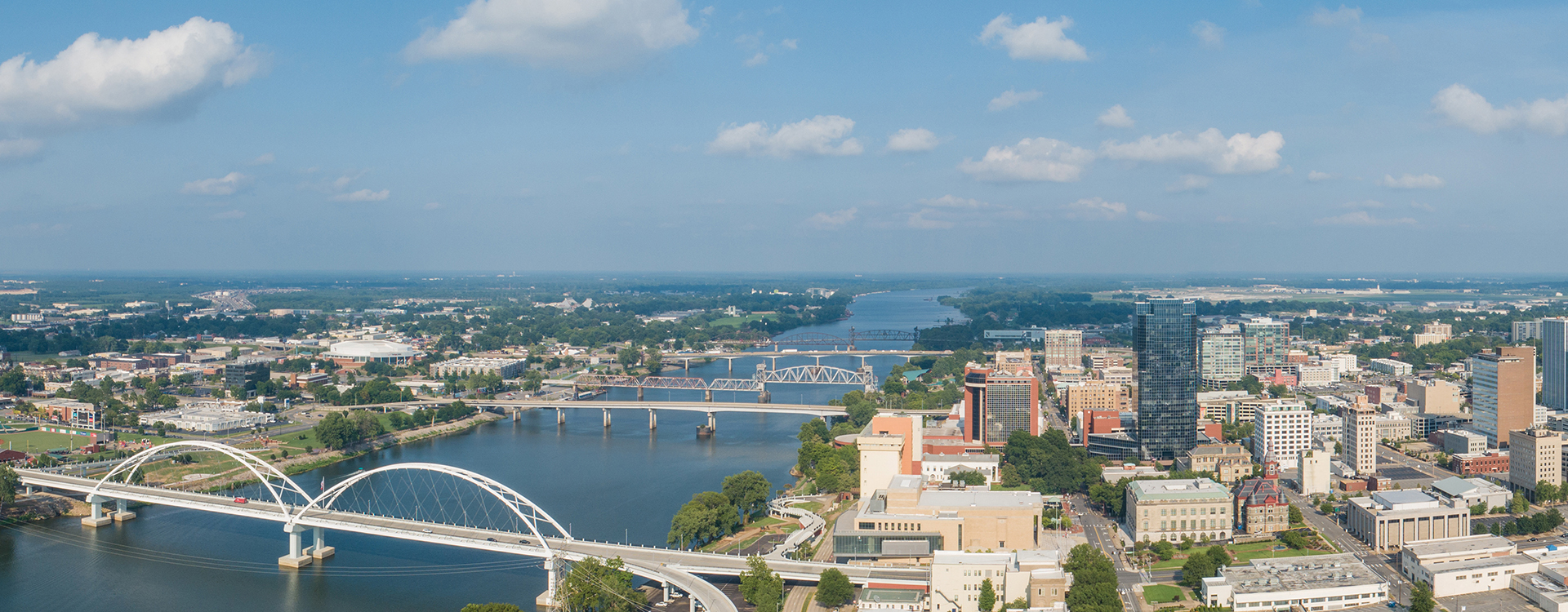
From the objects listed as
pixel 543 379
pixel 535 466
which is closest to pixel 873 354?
pixel 543 379

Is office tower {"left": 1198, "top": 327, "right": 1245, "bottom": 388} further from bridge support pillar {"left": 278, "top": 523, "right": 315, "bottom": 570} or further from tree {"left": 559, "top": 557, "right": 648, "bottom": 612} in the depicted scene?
bridge support pillar {"left": 278, "top": 523, "right": 315, "bottom": 570}

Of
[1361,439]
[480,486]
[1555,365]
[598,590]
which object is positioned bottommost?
[598,590]

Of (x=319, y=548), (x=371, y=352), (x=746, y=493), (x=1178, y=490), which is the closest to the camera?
(x=319, y=548)

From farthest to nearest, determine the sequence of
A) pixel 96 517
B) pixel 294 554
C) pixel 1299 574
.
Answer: pixel 96 517
pixel 294 554
pixel 1299 574

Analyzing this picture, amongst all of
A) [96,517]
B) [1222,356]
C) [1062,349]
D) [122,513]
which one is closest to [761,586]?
[122,513]

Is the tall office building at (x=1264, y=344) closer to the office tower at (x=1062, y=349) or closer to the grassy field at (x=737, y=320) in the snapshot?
the office tower at (x=1062, y=349)

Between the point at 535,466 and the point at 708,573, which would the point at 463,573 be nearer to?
the point at 708,573

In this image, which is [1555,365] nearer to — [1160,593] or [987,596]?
[1160,593]
